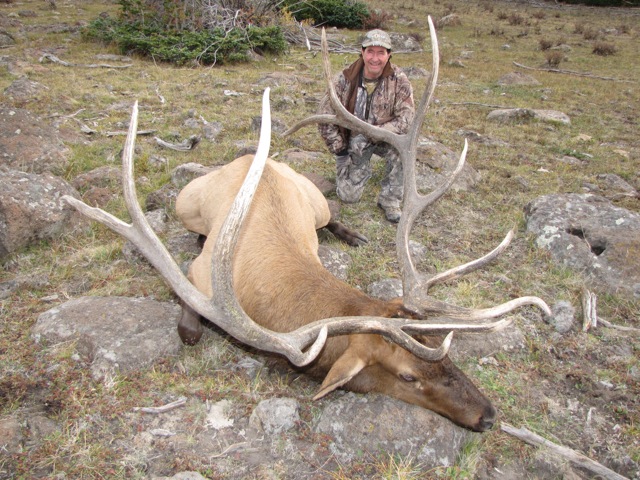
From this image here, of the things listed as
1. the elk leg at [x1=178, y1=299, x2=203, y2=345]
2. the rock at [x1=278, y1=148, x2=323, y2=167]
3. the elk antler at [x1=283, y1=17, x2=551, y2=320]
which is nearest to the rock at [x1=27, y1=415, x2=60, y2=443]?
the elk leg at [x1=178, y1=299, x2=203, y2=345]

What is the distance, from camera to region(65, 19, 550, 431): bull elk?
2.70m

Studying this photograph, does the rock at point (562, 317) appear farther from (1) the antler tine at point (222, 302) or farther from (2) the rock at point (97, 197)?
(2) the rock at point (97, 197)

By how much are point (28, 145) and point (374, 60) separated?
4.33 metres

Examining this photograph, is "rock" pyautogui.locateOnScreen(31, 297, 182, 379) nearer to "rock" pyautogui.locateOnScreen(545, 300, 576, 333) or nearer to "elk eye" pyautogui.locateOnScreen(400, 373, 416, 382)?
"elk eye" pyautogui.locateOnScreen(400, 373, 416, 382)

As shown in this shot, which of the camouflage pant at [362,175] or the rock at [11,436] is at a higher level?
the camouflage pant at [362,175]

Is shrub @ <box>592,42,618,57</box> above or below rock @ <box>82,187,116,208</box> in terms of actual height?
above

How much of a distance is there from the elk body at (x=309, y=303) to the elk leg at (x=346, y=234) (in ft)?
3.22

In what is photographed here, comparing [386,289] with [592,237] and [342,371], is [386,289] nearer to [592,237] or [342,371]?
[342,371]

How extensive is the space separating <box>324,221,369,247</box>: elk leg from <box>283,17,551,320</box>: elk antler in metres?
1.17

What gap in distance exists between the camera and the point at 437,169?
698 cm

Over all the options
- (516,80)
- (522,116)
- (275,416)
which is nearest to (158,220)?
(275,416)

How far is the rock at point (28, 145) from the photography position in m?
5.75

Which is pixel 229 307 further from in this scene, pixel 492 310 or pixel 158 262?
pixel 492 310

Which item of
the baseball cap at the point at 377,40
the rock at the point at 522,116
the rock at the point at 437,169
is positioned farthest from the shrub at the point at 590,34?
the baseball cap at the point at 377,40
